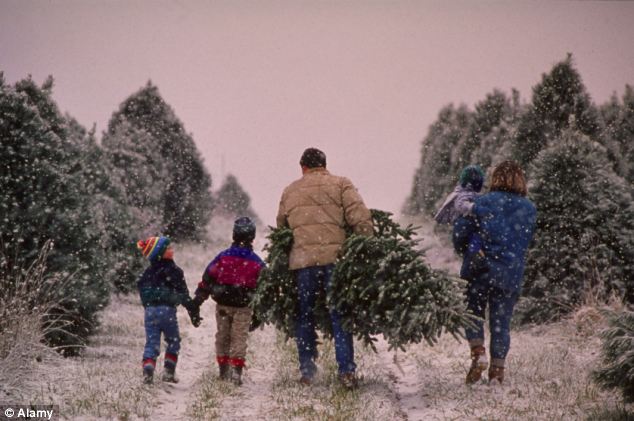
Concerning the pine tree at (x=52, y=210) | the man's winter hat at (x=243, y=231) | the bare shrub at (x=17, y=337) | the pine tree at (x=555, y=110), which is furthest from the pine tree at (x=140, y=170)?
the man's winter hat at (x=243, y=231)

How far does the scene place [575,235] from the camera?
380 inches

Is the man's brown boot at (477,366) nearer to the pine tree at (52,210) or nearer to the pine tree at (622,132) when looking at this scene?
the pine tree at (52,210)

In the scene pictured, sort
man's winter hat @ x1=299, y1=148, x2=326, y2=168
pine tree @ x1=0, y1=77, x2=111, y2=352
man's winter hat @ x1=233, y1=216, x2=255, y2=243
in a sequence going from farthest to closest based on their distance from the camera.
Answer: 1. pine tree @ x1=0, y1=77, x2=111, y2=352
2. man's winter hat @ x1=233, y1=216, x2=255, y2=243
3. man's winter hat @ x1=299, y1=148, x2=326, y2=168

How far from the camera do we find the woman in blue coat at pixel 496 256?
238 inches

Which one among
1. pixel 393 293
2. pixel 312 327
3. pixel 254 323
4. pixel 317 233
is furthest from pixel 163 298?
pixel 393 293

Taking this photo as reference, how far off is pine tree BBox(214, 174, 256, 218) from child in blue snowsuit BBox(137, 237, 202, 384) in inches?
1272

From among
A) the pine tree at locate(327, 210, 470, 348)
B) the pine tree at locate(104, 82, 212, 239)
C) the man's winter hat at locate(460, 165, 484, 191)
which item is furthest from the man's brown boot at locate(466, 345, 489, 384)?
the pine tree at locate(104, 82, 212, 239)

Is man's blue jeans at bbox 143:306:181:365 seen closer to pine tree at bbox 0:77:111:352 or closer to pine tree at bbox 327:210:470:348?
pine tree at bbox 0:77:111:352

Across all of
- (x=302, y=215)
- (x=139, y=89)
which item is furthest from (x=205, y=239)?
(x=302, y=215)

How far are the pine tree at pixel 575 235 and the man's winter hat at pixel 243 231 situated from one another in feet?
15.9

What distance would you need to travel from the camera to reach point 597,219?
31.5 feet

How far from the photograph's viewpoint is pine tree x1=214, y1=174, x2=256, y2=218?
39625 mm

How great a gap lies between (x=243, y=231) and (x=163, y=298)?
3.79ft

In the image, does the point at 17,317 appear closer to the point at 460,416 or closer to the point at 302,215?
the point at 302,215
